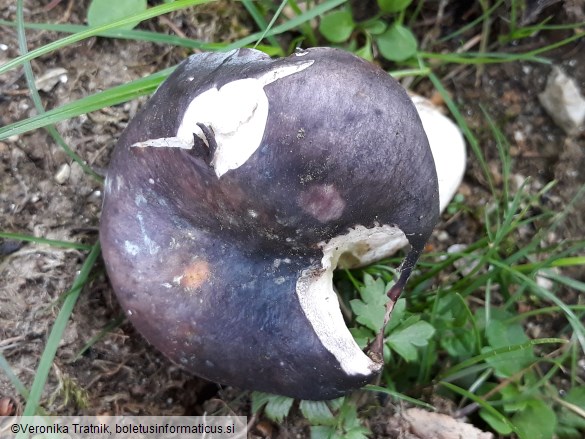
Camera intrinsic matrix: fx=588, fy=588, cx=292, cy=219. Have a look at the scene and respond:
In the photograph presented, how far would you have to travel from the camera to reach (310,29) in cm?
219

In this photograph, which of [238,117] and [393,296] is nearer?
[238,117]

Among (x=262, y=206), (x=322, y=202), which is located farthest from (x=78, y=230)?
(x=322, y=202)

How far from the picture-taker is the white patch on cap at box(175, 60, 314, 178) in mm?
1316

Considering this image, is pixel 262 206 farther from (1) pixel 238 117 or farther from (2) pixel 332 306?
(2) pixel 332 306

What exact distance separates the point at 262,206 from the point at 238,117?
0.69 feet

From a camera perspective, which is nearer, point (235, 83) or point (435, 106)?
point (235, 83)

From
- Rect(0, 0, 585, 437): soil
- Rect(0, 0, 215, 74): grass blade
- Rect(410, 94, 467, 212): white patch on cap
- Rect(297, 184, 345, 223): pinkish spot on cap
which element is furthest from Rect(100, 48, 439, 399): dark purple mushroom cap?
Rect(410, 94, 467, 212): white patch on cap

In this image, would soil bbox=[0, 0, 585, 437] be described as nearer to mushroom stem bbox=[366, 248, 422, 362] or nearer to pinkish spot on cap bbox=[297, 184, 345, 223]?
mushroom stem bbox=[366, 248, 422, 362]

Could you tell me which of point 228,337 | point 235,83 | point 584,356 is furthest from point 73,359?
point 584,356

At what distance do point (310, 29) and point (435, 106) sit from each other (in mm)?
564

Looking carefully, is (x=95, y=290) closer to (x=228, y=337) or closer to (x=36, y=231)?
(x=36, y=231)

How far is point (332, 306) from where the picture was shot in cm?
159

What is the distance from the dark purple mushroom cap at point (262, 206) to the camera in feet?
4.29

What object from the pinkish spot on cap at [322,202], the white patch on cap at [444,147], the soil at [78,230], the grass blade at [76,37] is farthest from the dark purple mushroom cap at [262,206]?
the white patch on cap at [444,147]
